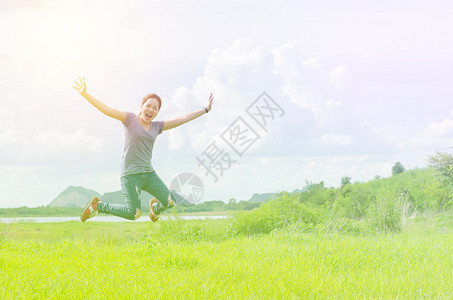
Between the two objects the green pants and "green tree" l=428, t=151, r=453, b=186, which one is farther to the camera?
"green tree" l=428, t=151, r=453, b=186

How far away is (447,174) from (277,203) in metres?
5.44

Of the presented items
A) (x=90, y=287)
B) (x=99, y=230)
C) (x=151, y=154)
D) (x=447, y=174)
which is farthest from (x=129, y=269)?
(x=447, y=174)

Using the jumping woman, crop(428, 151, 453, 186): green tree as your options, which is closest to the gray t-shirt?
the jumping woman

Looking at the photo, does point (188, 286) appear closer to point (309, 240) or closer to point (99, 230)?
point (309, 240)

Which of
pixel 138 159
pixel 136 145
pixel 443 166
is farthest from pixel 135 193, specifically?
pixel 443 166

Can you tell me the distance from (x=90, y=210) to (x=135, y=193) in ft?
2.34

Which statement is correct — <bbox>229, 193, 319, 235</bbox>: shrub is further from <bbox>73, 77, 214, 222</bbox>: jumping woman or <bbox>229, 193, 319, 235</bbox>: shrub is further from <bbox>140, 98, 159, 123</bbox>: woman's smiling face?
<bbox>140, 98, 159, 123</bbox>: woman's smiling face

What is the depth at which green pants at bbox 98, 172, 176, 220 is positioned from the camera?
543 centimetres

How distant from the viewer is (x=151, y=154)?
554cm

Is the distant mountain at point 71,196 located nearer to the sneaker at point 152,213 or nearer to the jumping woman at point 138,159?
the jumping woman at point 138,159

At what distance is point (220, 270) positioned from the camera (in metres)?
4.85

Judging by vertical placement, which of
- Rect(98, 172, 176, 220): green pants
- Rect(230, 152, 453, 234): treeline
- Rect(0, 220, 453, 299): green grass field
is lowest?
Rect(0, 220, 453, 299): green grass field

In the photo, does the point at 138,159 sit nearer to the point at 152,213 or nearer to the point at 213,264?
the point at 152,213

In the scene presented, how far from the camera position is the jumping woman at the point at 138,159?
5.36m
